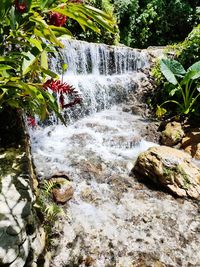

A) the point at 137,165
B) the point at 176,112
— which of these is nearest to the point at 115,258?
the point at 137,165

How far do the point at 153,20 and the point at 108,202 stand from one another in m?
11.0

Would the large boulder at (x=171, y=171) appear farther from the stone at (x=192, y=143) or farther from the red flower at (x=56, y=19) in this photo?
the red flower at (x=56, y=19)

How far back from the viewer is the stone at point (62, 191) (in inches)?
144

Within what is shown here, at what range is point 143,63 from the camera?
9094mm

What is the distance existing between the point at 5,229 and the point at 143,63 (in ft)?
26.3

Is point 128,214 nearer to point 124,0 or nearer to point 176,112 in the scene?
point 176,112

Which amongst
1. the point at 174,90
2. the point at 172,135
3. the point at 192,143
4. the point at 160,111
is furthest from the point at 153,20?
the point at 192,143

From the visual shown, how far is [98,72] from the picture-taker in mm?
8383

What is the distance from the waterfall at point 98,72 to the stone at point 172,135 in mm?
2062

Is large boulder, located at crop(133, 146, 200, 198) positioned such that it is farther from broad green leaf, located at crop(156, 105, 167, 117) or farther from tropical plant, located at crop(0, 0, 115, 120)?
tropical plant, located at crop(0, 0, 115, 120)

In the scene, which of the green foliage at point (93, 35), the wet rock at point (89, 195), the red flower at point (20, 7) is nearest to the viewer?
the red flower at point (20, 7)

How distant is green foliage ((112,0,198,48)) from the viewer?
12.7m

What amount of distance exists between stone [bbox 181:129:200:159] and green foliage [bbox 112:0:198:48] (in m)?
8.10

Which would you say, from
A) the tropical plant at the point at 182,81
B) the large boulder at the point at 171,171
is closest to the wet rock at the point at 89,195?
the large boulder at the point at 171,171
